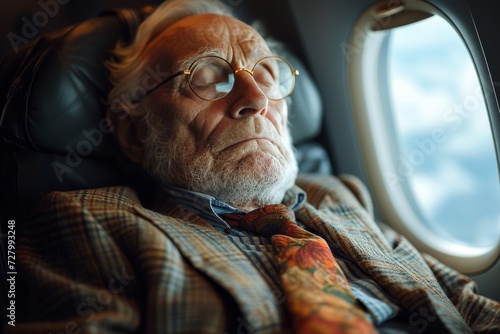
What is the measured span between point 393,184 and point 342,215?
26.0 inches

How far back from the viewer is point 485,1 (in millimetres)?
1467

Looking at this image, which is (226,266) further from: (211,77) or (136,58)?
(136,58)

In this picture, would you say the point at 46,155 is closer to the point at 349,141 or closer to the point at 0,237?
the point at 0,237

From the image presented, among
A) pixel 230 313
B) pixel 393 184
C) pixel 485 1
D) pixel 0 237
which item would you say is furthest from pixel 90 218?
pixel 393 184

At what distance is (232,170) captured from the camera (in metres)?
1.48

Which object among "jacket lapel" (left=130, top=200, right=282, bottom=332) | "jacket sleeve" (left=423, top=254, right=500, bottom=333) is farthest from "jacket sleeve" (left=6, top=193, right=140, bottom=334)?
"jacket sleeve" (left=423, top=254, right=500, bottom=333)

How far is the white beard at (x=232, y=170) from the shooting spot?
1.48 m

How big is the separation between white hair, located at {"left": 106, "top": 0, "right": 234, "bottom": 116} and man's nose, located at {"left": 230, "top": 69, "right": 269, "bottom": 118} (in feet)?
1.24

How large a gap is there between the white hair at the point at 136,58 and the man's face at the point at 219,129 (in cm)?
9

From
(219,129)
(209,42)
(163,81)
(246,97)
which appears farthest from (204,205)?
(209,42)

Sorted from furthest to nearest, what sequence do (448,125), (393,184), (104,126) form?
(393,184)
(448,125)
(104,126)

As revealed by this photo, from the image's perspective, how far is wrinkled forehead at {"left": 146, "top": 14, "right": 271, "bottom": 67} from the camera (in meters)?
1.59

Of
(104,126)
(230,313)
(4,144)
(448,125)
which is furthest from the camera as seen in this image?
(448,125)

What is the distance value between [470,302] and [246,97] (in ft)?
3.21
